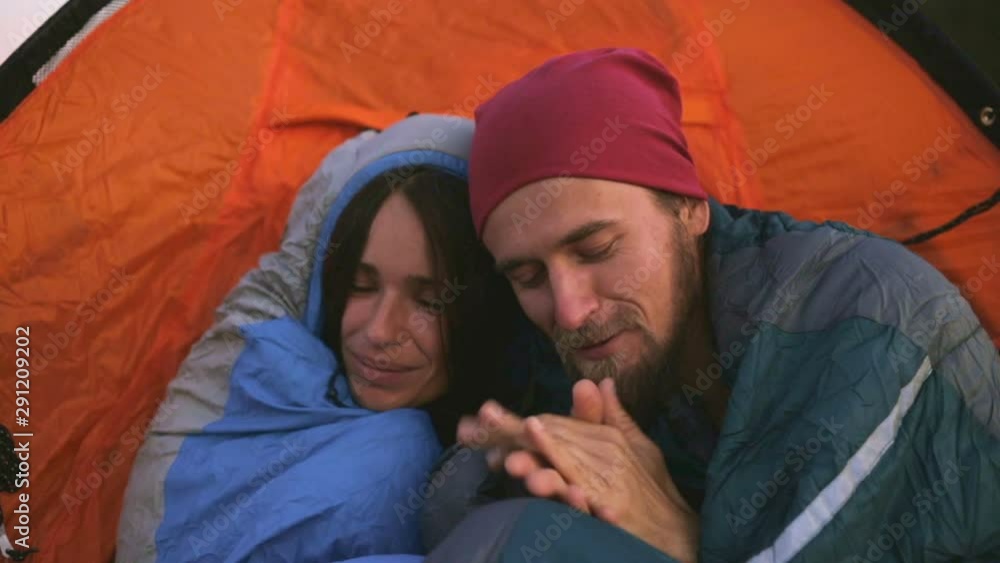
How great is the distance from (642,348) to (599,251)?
0.13m

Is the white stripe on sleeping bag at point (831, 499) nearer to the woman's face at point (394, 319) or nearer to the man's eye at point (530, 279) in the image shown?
the man's eye at point (530, 279)

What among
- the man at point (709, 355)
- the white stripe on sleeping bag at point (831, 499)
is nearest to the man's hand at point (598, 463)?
the man at point (709, 355)

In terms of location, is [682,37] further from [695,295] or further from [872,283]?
[872,283]

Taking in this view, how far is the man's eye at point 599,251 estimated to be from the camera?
117 centimetres

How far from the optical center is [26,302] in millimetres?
1493

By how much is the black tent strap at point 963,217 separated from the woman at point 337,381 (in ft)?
2.08

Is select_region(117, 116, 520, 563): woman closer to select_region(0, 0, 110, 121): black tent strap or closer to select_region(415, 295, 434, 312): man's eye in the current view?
select_region(415, 295, 434, 312): man's eye

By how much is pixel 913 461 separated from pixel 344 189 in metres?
0.88

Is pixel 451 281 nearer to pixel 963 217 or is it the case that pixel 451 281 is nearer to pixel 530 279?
pixel 530 279

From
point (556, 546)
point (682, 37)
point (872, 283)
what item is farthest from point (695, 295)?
point (682, 37)

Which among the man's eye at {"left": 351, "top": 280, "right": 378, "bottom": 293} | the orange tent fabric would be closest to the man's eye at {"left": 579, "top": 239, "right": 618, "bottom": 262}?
the man's eye at {"left": 351, "top": 280, "right": 378, "bottom": 293}

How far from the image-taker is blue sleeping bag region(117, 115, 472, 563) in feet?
4.07

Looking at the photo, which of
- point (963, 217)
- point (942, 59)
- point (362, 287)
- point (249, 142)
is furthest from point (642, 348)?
point (249, 142)

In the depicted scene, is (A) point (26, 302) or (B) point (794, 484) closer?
(B) point (794, 484)
